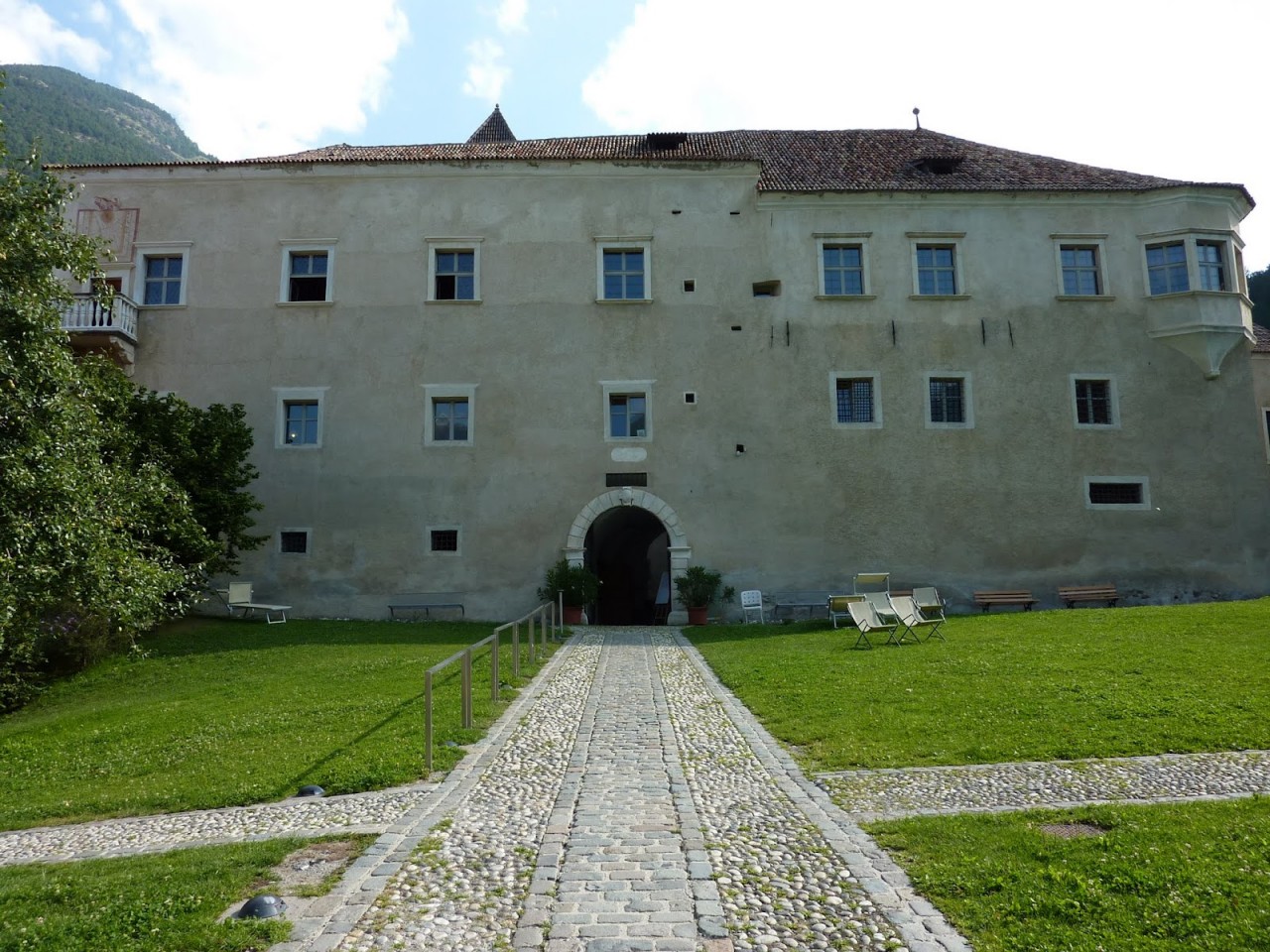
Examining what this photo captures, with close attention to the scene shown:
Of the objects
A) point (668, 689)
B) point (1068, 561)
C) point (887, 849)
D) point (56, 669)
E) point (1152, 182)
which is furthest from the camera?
point (1152, 182)

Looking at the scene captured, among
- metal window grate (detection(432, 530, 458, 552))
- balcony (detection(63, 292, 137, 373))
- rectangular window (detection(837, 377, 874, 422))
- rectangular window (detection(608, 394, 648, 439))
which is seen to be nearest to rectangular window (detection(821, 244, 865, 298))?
rectangular window (detection(837, 377, 874, 422))

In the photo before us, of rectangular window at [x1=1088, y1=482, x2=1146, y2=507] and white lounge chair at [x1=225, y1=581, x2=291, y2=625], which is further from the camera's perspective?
rectangular window at [x1=1088, y1=482, x2=1146, y2=507]

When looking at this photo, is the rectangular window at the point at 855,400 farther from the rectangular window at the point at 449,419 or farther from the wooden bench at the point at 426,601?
the wooden bench at the point at 426,601

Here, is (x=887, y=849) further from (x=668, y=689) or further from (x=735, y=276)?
(x=735, y=276)

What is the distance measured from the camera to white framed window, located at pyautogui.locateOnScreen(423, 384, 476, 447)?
887 inches

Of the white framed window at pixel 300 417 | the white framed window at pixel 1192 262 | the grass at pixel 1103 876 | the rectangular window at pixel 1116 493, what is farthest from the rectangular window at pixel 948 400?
the grass at pixel 1103 876

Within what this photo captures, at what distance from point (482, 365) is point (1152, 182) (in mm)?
19842

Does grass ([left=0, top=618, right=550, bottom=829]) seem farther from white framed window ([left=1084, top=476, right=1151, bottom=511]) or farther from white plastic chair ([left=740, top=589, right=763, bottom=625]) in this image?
white framed window ([left=1084, top=476, right=1151, bottom=511])

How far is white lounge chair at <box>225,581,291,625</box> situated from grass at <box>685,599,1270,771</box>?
38.2ft

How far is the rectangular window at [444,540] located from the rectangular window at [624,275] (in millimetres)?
7747

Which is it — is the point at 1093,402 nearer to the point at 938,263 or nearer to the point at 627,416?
the point at 938,263

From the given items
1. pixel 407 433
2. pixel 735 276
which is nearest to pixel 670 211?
pixel 735 276

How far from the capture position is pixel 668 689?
1134 cm

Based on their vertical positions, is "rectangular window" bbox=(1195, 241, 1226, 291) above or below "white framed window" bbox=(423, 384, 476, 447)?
above
